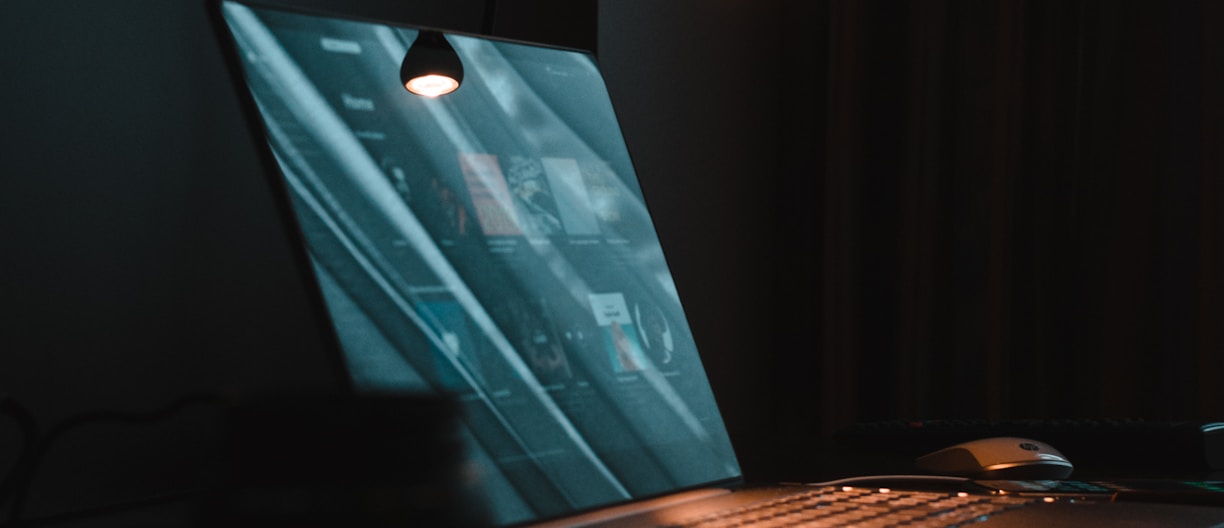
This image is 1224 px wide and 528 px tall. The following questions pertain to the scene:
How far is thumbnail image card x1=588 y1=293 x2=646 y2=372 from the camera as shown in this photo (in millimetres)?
730

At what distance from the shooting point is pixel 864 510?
61 centimetres

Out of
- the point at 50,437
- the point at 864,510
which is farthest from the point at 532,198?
the point at 50,437

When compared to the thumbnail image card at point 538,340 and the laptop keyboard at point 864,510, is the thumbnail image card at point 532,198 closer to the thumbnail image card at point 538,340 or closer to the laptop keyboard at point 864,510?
the thumbnail image card at point 538,340

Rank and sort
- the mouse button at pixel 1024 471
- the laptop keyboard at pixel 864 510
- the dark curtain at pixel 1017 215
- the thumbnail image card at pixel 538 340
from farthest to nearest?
the dark curtain at pixel 1017 215
the mouse button at pixel 1024 471
the thumbnail image card at pixel 538 340
the laptop keyboard at pixel 864 510

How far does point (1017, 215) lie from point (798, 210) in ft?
1.27

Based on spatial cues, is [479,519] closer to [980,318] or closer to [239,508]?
[239,508]

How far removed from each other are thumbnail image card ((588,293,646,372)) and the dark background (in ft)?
0.70

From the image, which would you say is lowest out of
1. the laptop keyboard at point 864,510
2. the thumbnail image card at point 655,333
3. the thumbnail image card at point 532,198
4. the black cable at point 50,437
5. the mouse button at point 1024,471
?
the mouse button at point 1024,471

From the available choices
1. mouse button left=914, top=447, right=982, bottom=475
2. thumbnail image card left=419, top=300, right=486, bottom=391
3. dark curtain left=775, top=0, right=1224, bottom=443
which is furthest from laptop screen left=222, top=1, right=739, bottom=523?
dark curtain left=775, top=0, right=1224, bottom=443

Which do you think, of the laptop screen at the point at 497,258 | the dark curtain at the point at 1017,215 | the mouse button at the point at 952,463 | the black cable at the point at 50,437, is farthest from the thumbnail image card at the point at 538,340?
the dark curtain at the point at 1017,215

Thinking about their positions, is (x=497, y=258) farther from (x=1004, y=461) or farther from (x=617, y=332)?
(x=1004, y=461)

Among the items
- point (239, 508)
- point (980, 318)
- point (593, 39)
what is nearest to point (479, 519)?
point (239, 508)

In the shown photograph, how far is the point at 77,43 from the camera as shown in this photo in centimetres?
84

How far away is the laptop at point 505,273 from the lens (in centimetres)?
62
